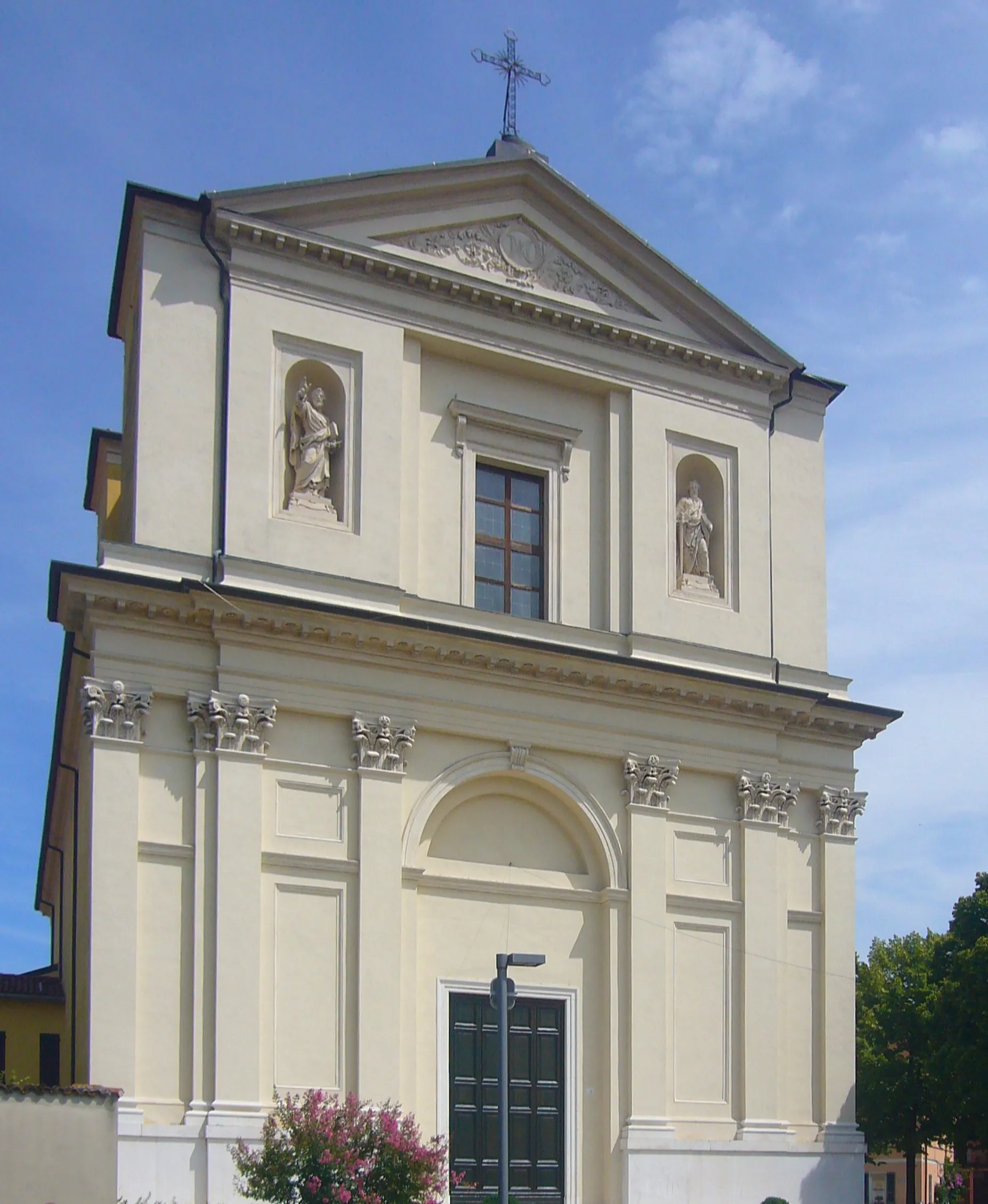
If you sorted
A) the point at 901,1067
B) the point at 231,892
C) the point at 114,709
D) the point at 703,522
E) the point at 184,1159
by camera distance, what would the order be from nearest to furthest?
the point at 184,1159 < the point at 114,709 < the point at 231,892 < the point at 703,522 < the point at 901,1067

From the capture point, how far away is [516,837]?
26859 millimetres

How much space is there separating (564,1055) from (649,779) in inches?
171

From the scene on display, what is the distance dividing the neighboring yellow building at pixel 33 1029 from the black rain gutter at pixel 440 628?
6.35 meters

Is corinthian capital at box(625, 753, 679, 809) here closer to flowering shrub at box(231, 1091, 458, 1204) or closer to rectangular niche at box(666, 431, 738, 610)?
rectangular niche at box(666, 431, 738, 610)

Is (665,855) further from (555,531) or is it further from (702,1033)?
(555,531)

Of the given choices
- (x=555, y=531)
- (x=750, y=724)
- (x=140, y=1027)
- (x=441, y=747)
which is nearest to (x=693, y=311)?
(x=555, y=531)

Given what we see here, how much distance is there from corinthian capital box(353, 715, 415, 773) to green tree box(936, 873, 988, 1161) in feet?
46.0

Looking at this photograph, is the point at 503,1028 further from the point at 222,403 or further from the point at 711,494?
the point at 711,494

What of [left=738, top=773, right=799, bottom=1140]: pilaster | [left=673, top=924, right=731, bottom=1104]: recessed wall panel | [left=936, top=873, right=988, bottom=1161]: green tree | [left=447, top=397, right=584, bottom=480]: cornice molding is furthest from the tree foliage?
[left=447, top=397, right=584, bottom=480]: cornice molding

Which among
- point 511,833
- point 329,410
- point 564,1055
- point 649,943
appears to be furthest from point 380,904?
point 329,410

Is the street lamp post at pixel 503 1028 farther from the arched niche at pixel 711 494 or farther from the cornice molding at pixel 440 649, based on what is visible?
the arched niche at pixel 711 494

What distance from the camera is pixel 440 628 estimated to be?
83.9 ft

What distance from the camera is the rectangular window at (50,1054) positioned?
27.6m

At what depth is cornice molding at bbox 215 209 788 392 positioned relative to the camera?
2589cm
